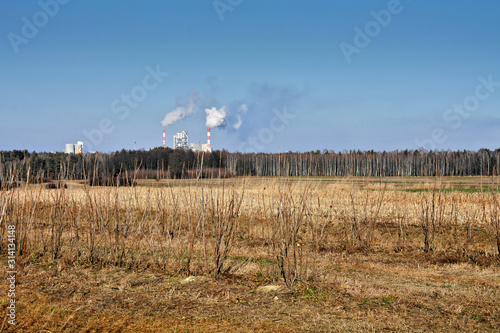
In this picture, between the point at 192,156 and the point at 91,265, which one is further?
the point at 192,156

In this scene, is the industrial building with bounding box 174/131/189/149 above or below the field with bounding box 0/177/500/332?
above

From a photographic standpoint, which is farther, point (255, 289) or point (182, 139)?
point (182, 139)

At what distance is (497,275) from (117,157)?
49.2 metres

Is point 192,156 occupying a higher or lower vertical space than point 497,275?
higher

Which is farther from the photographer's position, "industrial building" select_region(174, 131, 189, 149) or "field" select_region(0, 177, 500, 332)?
"industrial building" select_region(174, 131, 189, 149)

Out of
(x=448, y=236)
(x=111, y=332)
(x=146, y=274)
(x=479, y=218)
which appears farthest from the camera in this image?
(x=479, y=218)

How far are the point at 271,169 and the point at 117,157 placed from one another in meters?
29.2

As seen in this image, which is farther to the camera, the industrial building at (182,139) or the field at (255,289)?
the industrial building at (182,139)

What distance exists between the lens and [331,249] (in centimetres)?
1170

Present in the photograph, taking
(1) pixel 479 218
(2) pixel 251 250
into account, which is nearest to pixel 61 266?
(2) pixel 251 250

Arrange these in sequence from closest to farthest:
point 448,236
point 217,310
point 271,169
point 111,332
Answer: point 111,332 < point 217,310 < point 448,236 < point 271,169

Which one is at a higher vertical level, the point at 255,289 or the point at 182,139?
the point at 182,139

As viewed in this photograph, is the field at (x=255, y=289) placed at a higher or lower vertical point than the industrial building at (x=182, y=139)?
lower

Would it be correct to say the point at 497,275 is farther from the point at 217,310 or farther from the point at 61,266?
the point at 61,266
